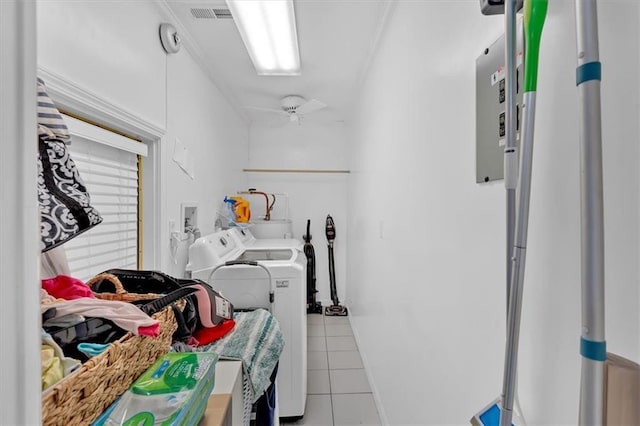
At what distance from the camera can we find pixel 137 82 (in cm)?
164

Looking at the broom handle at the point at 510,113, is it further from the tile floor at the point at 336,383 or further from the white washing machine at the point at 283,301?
the tile floor at the point at 336,383

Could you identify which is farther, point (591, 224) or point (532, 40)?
point (532, 40)

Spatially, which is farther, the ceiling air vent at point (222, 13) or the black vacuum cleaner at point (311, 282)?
the black vacuum cleaner at point (311, 282)

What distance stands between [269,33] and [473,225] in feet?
5.82

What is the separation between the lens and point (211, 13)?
75.4 inches

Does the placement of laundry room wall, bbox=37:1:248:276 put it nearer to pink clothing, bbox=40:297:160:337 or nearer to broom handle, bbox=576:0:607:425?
pink clothing, bbox=40:297:160:337

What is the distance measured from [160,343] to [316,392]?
1.90 m

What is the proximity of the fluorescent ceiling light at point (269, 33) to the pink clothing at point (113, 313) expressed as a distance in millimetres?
1594

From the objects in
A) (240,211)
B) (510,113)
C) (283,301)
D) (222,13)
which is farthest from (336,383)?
(222,13)

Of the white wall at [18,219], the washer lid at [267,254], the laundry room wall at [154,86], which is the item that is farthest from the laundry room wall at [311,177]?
the white wall at [18,219]

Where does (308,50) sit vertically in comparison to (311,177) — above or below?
above

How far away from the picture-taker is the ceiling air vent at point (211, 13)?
188cm

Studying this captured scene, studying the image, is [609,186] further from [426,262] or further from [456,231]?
[426,262]

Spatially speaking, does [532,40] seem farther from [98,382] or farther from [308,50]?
[308,50]
